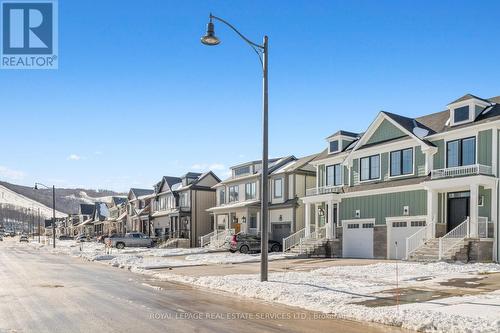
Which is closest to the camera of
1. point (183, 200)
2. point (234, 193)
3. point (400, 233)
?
point (400, 233)

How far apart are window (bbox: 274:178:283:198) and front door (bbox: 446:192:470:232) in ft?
57.2

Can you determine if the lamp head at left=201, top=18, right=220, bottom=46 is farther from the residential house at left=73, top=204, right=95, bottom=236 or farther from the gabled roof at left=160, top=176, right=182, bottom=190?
the residential house at left=73, top=204, right=95, bottom=236

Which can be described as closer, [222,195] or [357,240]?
[357,240]

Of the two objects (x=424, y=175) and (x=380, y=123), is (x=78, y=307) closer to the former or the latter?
(x=424, y=175)

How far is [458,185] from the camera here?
24531 millimetres

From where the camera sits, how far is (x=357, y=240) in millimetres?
31859

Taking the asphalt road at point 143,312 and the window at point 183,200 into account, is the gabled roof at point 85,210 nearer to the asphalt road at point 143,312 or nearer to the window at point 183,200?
the window at point 183,200

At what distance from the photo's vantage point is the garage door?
30.9 metres

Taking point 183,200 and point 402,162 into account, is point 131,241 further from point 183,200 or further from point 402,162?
point 402,162

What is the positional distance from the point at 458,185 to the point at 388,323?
16561 mm

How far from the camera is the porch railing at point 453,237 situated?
23480 millimetres

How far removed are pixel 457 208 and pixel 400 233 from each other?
12.5 ft

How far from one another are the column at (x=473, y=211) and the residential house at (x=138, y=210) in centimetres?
5031

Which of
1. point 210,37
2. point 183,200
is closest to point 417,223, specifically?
point 210,37
